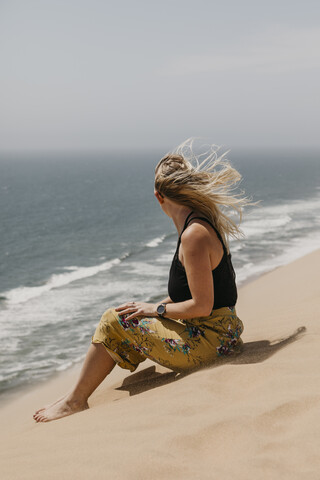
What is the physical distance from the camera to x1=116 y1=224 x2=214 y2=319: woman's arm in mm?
3684

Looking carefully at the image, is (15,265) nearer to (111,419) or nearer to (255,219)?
(255,219)

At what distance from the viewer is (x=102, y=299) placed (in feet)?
49.8

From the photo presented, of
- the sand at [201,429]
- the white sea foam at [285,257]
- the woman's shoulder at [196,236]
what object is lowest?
the white sea foam at [285,257]

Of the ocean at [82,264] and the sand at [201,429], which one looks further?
the ocean at [82,264]

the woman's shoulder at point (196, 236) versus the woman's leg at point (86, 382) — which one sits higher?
the woman's shoulder at point (196, 236)

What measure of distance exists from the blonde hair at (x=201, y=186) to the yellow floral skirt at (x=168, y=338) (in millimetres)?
687

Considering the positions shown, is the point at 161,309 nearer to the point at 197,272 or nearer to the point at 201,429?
the point at 197,272

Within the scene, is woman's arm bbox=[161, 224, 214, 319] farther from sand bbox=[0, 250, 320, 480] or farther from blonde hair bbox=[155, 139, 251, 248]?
sand bbox=[0, 250, 320, 480]

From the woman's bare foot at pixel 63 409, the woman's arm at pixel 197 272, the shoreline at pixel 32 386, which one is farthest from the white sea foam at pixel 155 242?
the woman's arm at pixel 197 272

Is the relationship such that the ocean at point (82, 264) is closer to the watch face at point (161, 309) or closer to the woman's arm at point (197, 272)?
the woman's arm at point (197, 272)

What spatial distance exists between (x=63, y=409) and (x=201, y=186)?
6.87ft

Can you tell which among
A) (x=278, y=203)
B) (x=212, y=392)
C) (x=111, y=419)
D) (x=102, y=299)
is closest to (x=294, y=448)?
(x=212, y=392)

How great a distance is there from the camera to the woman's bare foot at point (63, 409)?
404cm

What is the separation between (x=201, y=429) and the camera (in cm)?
272
